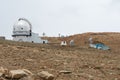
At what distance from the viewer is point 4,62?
12.7 m

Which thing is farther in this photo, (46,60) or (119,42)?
(119,42)

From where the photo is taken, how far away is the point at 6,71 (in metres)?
10.7

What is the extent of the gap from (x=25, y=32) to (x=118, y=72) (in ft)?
101

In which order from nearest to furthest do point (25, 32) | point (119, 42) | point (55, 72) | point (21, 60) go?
point (55, 72) → point (21, 60) → point (25, 32) → point (119, 42)

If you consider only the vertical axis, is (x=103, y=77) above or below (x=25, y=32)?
below

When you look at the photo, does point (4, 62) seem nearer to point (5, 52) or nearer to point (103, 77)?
point (5, 52)

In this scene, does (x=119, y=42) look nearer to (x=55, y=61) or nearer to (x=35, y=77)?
(x=55, y=61)

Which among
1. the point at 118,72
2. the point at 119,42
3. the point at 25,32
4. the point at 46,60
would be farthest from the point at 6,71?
the point at 119,42

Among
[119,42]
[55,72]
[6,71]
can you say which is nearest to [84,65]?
[55,72]

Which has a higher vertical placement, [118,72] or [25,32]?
[25,32]

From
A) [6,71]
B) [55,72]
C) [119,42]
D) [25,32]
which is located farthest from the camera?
[119,42]

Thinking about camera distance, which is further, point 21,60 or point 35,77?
point 21,60

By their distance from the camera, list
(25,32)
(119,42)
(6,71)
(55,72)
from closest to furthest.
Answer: (6,71), (55,72), (25,32), (119,42)

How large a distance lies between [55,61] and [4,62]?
257 cm
